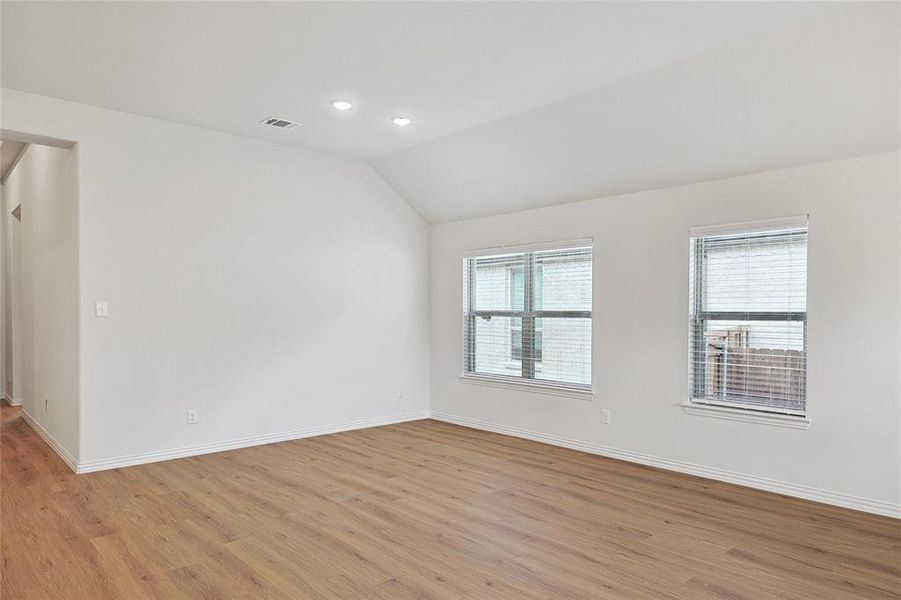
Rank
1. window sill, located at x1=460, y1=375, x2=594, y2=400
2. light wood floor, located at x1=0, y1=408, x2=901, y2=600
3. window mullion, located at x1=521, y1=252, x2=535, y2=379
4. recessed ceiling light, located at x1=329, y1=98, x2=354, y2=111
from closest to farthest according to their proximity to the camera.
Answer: light wood floor, located at x1=0, y1=408, x2=901, y2=600
recessed ceiling light, located at x1=329, y1=98, x2=354, y2=111
window sill, located at x1=460, y1=375, x2=594, y2=400
window mullion, located at x1=521, y1=252, x2=535, y2=379

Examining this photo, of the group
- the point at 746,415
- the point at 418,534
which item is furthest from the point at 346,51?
the point at 746,415

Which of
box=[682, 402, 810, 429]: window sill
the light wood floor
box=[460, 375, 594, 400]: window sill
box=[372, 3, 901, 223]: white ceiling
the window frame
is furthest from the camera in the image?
the window frame

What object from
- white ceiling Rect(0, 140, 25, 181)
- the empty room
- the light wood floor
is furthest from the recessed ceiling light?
white ceiling Rect(0, 140, 25, 181)

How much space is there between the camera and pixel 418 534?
330 cm

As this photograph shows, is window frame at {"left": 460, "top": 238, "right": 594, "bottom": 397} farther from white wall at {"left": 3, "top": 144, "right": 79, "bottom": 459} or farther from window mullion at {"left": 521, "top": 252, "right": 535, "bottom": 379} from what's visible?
white wall at {"left": 3, "top": 144, "right": 79, "bottom": 459}

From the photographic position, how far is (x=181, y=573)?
9.20 feet

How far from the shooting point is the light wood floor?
106 inches

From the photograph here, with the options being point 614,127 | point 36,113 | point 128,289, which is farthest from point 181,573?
point 614,127

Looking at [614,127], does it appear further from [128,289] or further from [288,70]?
[128,289]

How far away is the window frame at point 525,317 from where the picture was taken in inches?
213

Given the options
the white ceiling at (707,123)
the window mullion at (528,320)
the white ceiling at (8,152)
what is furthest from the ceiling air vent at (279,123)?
the white ceiling at (8,152)

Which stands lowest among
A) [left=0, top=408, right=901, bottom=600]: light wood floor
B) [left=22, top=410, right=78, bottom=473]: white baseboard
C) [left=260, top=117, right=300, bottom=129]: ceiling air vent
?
[left=0, top=408, right=901, bottom=600]: light wood floor

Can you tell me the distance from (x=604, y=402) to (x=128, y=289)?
158 inches

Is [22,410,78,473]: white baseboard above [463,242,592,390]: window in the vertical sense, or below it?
below
